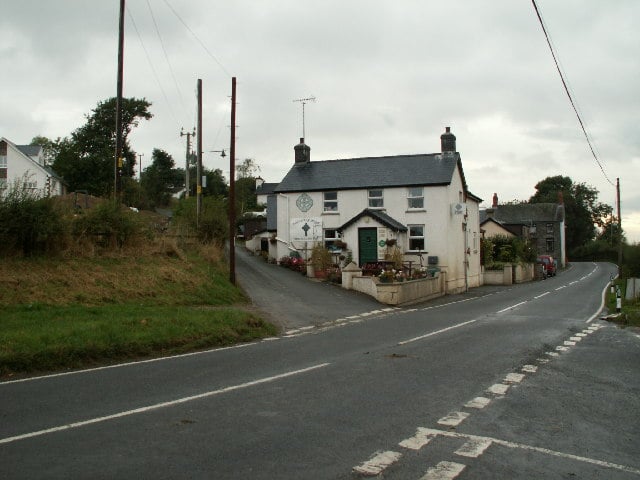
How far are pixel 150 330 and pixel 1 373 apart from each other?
132 inches

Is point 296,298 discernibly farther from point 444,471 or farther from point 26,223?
point 444,471

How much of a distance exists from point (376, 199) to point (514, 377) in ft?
86.2

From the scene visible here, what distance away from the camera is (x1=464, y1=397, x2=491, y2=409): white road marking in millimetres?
7289

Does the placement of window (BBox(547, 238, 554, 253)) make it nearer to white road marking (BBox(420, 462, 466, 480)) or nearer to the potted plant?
the potted plant

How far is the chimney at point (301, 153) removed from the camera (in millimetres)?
39062

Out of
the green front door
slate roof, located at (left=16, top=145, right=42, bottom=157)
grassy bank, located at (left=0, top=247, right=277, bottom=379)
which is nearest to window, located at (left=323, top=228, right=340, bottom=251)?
the green front door

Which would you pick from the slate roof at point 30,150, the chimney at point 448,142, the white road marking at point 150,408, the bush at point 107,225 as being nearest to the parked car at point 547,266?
the chimney at point 448,142

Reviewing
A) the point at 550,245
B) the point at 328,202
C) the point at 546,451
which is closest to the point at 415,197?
the point at 328,202

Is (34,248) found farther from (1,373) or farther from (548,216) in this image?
(548,216)

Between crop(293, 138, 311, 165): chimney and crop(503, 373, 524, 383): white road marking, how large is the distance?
101 feet

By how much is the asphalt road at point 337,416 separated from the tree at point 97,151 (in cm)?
4831

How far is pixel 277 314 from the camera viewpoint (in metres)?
18.3

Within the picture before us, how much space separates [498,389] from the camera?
827 cm

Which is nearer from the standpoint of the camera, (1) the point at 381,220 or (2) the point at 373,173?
(1) the point at 381,220
